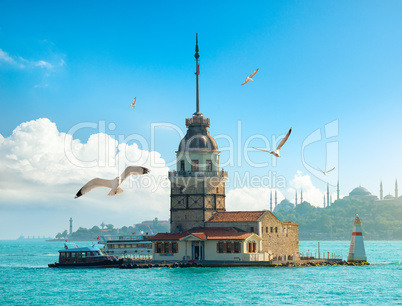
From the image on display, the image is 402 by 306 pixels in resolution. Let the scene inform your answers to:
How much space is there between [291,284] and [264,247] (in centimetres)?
1523

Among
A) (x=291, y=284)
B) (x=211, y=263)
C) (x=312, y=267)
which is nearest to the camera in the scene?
(x=291, y=284)

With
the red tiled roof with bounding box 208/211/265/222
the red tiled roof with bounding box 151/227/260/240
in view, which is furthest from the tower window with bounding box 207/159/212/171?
the red tiled roof with bounding box 151/227/260/240

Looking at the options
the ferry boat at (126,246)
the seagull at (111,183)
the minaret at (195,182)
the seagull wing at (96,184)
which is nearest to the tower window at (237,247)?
the minaret at (195,182)

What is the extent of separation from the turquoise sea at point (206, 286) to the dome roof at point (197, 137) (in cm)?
1433

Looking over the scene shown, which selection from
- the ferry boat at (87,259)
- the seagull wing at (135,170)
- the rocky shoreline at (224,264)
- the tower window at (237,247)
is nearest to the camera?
the seagull wing at (135,170)

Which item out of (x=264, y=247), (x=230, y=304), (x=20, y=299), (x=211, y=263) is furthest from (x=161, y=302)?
(x=264, y=247)

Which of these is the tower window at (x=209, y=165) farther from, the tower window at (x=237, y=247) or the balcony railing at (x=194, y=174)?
the tower window at (x=237, y=247)

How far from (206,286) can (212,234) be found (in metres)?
15.3

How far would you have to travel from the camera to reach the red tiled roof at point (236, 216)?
75.5 m

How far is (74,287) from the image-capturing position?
61281mm

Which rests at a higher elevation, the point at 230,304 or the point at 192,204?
the point at 192,204

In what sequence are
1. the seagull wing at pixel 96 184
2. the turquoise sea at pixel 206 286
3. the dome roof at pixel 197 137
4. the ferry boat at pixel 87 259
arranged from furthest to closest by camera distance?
the dome roof at pixel 197 137, the ferry boat at pixel 87 259, the turquoise sea at pixel 206 286, the seagull wing at pixel 96 184

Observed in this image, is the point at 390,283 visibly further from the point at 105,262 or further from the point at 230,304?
the point at 105,262

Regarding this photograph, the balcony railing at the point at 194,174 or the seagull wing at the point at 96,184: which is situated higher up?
the balcony railing at the point at 194,174
